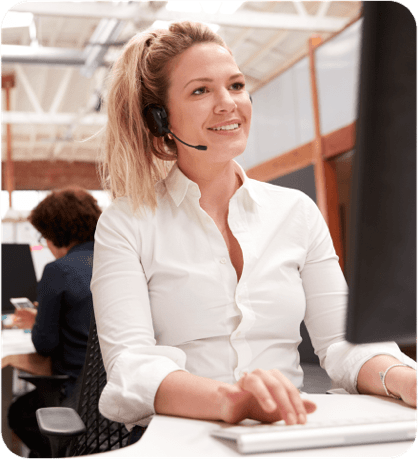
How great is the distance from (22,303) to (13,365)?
675mm

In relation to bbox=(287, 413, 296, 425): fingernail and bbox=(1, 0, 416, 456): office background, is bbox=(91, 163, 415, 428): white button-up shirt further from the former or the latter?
bbox=(1, 0, 416, 456): office background

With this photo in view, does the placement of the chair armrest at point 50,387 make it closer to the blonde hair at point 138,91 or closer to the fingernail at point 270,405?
the blonde hair at point 138,91

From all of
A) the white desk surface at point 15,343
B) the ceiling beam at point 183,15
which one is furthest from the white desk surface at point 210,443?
the ceiling beam at point 183,15

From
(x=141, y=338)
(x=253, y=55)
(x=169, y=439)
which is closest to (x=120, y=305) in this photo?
(x=141, y=338)

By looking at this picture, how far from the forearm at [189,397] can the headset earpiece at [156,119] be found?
62 cm

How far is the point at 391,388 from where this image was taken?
0.73 meters

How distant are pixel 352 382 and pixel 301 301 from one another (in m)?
0.21

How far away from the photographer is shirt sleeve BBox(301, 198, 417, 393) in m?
0.92

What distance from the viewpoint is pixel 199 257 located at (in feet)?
3.31

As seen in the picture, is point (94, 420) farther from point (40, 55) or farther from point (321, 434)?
point (40, 55)

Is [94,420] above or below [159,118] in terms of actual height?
below

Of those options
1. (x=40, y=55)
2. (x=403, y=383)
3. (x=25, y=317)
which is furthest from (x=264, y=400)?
(x=40, y=55)

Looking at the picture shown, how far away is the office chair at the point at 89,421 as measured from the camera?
925mm

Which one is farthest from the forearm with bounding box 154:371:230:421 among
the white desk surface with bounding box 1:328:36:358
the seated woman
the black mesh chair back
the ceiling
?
the ceiling
